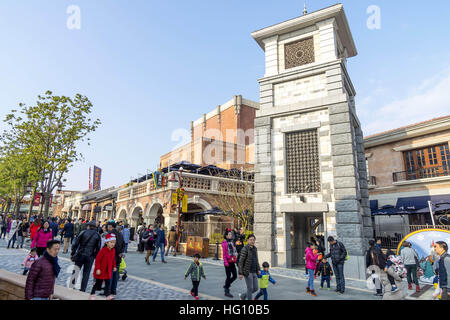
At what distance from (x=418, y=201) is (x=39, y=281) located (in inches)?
710

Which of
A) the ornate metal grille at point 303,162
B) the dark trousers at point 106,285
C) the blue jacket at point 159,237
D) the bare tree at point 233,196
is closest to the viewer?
the dark trousers at point 106,285

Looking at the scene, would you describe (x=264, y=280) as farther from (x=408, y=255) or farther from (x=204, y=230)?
(x=204, y=230)

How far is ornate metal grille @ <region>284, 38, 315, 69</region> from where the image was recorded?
1363 cm

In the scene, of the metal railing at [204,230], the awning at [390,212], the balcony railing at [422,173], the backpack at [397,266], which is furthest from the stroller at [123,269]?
the balcony railing at [422,173]

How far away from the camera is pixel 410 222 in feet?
53.4

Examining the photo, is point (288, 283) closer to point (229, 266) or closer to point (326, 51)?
point (229, 266)

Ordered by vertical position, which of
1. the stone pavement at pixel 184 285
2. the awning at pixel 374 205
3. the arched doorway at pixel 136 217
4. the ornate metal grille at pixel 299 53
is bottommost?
the stone pavement at pixel 184 285

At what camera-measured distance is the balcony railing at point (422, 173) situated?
1587 cm

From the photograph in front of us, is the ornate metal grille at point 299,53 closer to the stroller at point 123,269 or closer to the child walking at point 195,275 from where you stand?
the child walking at point 195,275

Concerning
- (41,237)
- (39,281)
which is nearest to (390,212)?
(39,281)

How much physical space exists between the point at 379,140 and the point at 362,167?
5.91 m

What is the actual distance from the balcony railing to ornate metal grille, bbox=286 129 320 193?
331 inches

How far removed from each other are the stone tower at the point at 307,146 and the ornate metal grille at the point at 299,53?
0.16ft
